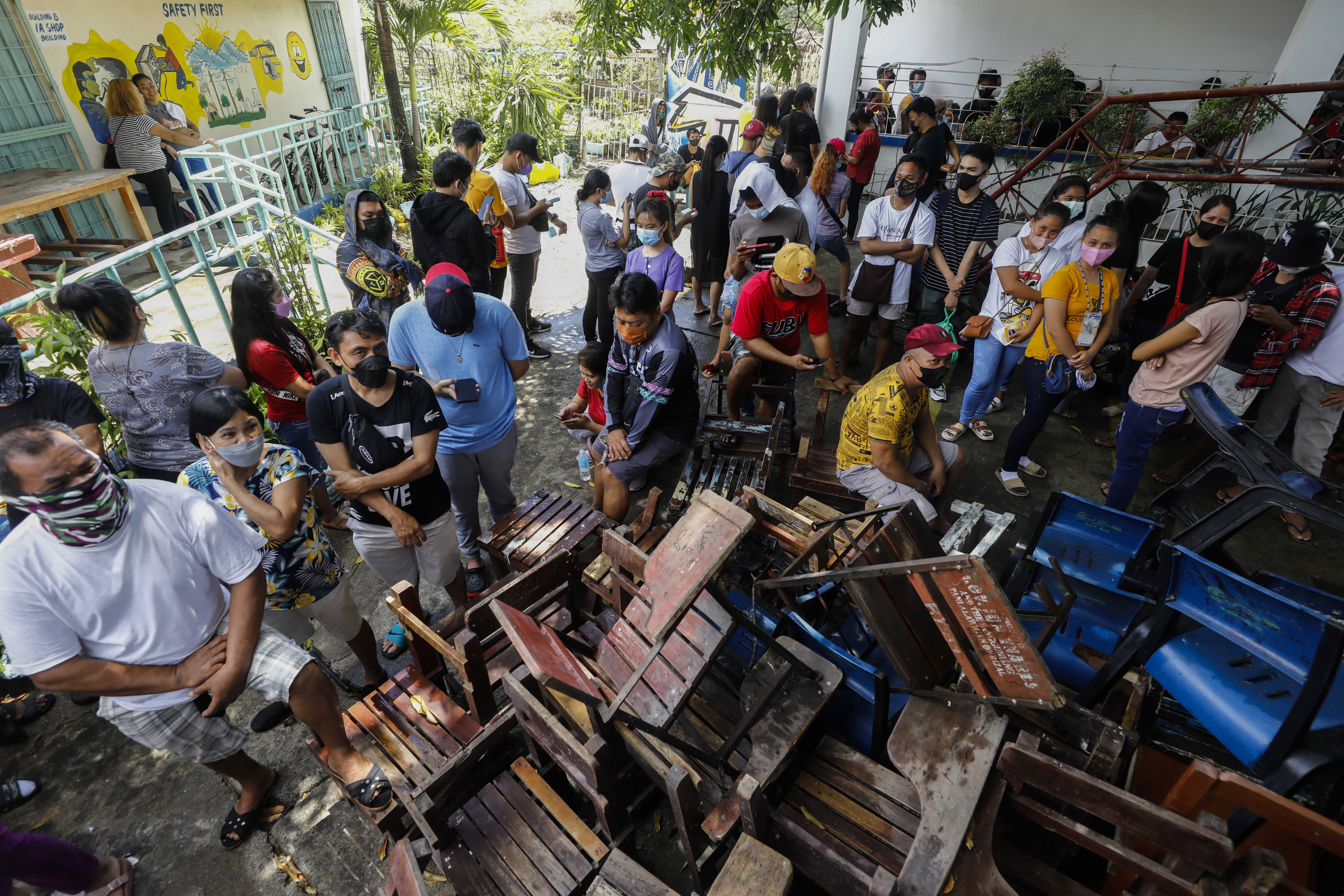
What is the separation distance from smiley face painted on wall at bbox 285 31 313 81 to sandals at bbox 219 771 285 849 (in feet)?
39.5

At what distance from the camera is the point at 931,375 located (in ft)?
10.3

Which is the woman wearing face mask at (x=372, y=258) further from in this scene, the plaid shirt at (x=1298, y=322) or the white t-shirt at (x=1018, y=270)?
the plaid shirt at (x=1298, y=322)

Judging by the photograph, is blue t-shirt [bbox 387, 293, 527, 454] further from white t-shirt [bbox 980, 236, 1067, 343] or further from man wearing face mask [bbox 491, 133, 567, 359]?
white t-shirt [bbox 980, 236, 1067, 343]

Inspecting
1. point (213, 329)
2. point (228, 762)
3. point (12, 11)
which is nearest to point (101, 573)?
point (228, 762)

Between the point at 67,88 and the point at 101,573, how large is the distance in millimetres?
8121

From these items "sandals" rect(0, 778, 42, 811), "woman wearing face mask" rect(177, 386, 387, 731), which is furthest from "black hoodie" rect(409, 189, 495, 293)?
"sandals" rect(0, 778, 42, 811)

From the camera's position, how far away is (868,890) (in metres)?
1.97

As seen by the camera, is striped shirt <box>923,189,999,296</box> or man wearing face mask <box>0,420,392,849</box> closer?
man wearing face mask <box>0,420,392,849</box>

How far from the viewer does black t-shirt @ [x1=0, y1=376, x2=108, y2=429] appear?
110 inches

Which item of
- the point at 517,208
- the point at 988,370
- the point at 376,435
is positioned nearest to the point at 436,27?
the point at 517,208

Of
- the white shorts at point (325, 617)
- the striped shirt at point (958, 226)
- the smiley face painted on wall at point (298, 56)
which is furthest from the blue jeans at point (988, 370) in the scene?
the smiley face painted on wall at point (298, 56)

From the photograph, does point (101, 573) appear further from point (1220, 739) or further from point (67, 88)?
point (67, 88)

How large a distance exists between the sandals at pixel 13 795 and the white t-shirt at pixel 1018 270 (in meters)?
6.31

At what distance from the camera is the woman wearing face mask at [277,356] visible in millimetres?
3449
